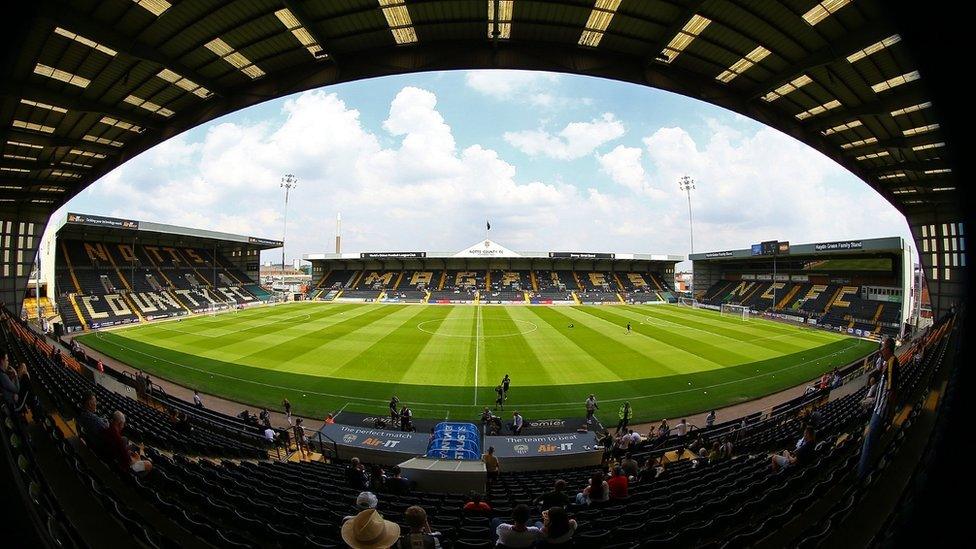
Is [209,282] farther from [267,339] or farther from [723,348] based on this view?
[723,348]

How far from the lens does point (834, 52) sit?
8.59 meters

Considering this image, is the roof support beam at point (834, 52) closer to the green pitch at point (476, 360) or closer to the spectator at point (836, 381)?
the green pitch at point (476, 360)

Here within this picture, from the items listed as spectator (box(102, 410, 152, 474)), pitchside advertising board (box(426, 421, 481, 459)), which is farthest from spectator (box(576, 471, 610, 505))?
spectator (box(102, 410, 152, 474))

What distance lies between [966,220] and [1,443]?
784 centimetres

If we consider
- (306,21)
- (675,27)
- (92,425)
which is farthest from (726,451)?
(306,21)

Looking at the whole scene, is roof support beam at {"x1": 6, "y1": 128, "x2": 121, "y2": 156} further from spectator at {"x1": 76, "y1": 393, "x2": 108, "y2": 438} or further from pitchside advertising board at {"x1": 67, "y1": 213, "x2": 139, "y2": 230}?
pitchside advertising board at {"x1": 67, "y1": 213, "x2": 139, "y2": 230}

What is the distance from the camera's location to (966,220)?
2.71 metres

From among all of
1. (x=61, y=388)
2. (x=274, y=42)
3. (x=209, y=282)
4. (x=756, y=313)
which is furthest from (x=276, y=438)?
(x=756, y=313)

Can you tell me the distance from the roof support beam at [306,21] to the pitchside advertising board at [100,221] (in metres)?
45.4

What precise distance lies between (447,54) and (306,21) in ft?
11.8

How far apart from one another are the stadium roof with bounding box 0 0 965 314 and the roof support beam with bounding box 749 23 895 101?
3cm

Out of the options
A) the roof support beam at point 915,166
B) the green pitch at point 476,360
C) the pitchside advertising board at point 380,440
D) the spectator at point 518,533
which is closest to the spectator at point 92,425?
the spectator at point 518,533

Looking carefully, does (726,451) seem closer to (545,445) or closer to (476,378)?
(545,445)

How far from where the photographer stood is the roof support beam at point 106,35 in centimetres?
753
